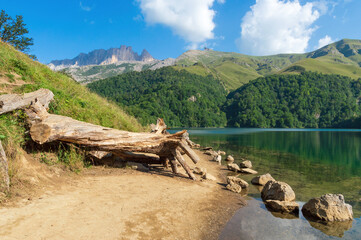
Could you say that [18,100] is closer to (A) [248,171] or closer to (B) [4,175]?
(B) [4,175]

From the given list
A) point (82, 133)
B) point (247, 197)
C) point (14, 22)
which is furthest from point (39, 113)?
point (14, 22)

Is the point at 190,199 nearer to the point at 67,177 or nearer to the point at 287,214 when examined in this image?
the point at 287,214

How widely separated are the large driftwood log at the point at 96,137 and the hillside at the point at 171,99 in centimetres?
10768

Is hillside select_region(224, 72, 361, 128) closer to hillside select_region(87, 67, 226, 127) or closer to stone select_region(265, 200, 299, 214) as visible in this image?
hillside select_region(87, 67, 226, 127)

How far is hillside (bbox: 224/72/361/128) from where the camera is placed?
153 metres

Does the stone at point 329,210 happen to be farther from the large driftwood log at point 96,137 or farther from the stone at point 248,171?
the stone at point 248,171

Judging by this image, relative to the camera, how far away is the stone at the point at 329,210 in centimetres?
842

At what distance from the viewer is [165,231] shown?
5859 millimetres

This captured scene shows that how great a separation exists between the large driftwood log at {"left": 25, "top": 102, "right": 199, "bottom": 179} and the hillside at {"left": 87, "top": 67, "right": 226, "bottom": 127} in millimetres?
107676

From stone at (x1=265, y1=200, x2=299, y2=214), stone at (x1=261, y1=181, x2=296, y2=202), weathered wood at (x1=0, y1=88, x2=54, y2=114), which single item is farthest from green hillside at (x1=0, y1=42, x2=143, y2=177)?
stone at (x1=261, y1=181, x2=296, y2=202)

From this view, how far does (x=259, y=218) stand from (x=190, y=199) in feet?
9.47

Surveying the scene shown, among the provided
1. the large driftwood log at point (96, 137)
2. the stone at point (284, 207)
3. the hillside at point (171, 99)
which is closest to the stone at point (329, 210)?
the stone at point (284, 207)

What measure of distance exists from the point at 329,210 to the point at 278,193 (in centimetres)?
214

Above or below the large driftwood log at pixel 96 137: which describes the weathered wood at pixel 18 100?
above
